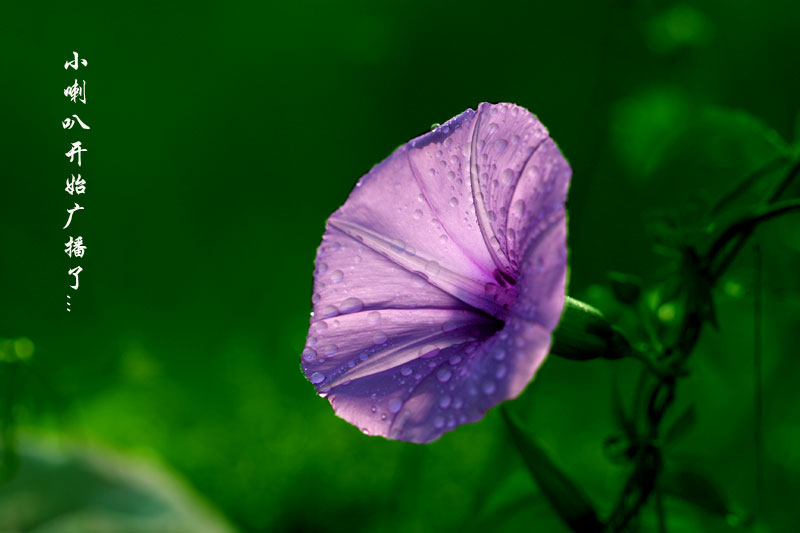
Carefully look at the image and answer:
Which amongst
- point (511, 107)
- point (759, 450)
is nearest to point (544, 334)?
point (511, 107)

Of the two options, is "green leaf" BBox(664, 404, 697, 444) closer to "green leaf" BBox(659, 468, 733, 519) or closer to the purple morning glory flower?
"green leaf" BBox(659, 468, 733, 519)

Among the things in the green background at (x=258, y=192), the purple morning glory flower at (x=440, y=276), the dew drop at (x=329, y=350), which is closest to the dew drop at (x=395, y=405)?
the purple morning glory flower at (x=440, y=276)

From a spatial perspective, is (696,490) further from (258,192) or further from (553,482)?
(258,192)

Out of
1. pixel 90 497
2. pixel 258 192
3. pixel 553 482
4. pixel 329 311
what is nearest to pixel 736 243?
pixel 553 482

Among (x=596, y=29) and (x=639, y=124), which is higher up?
(x=596, y=29)

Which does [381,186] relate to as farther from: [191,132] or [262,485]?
[191,132]

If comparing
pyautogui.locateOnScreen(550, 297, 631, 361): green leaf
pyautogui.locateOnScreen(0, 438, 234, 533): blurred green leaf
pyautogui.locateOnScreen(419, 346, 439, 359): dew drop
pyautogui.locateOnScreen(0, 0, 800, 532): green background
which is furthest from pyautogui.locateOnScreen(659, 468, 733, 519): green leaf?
pyautogui.locateOnScreen(0, 0, 800, 532): green background
